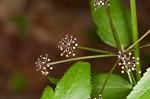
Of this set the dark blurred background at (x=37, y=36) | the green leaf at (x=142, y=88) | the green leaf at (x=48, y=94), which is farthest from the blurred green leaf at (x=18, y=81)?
the green leaf at (x=142, y=88)

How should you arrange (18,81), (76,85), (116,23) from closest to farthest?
(76,85), (116,23), (18,81)

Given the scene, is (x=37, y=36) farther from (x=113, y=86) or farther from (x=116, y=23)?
(x=113, y=86)

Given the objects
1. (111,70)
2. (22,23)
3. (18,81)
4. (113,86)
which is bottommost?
(18,81)

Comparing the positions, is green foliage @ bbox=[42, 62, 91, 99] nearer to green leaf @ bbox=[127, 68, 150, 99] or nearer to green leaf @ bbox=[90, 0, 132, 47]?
green leaf @ bbox=[127, 68, 150, 99]

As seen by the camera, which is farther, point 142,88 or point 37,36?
point 37,36

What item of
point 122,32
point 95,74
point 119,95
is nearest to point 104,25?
point 122,32

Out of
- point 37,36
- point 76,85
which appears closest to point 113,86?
point 76,85

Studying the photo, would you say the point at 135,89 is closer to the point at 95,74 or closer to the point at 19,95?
the point at 95,74

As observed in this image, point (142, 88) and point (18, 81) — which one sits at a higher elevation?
point (142, 88)

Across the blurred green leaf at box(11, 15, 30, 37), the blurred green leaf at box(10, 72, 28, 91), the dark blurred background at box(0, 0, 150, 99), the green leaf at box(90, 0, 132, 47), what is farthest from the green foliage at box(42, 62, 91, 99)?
the blurred green leaf at box(11, 15, 30, 37)
